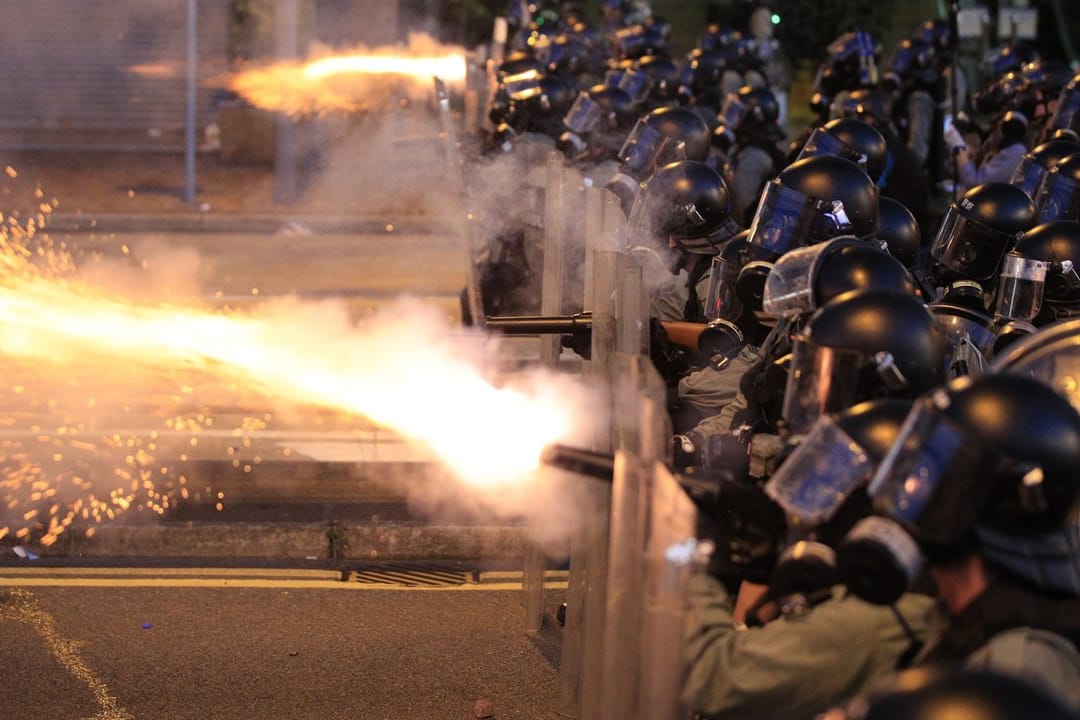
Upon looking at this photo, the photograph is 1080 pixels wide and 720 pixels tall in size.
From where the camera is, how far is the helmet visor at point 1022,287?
17.6ft

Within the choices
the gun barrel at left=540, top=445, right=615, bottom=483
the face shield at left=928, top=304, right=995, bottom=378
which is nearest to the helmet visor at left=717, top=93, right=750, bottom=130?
the face shield at left=928, top=304, right=995, bottom=378

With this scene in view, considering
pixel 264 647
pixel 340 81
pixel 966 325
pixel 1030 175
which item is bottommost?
pixel 264 647

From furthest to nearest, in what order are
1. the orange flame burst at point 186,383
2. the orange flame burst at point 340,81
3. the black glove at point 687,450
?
the orange flame burst at point 340,81 → the orange flame burst at point 186,383 → the black glove at point 687,450

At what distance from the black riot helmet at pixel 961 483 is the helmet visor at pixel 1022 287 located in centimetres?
280

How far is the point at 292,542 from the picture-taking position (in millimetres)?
6805

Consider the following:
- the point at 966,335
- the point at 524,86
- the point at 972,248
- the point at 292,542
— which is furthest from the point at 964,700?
the point at 524,86

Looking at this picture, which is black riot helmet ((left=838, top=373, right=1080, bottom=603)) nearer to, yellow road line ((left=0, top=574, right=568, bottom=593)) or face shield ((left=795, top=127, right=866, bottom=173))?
yellow road line ((left=0, top=574, right=568, bottom=593))

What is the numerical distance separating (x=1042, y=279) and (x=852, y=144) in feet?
10.2

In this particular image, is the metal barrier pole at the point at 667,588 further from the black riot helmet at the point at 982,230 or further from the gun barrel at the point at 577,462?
the black riot helmet at the point at 982,230

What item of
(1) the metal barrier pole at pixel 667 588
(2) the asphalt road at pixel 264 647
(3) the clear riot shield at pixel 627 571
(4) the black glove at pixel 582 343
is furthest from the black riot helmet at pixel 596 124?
(1) the metal barrier pole at pixel 667 588

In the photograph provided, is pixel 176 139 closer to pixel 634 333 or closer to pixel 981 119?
pixel 981 119

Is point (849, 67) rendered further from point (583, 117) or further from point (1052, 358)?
point (1052, 358)

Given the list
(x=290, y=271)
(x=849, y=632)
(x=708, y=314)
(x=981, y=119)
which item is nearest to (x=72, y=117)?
(x=290, y=271)

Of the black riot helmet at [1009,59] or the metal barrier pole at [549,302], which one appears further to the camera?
the black riot helmet at [1009,59]
